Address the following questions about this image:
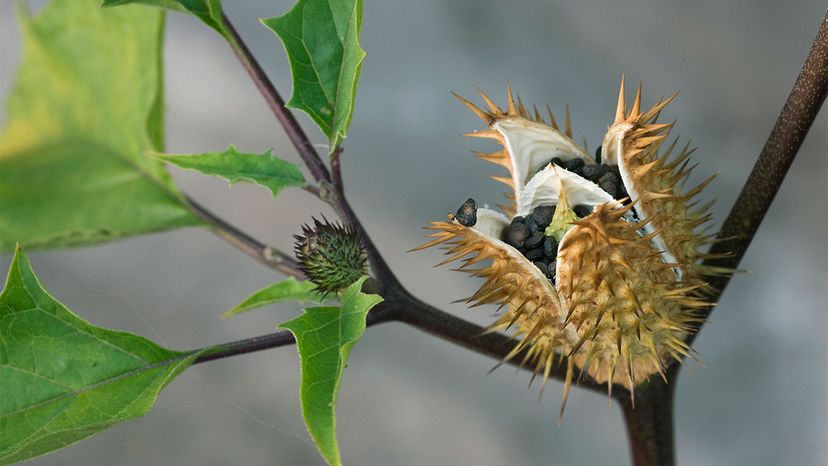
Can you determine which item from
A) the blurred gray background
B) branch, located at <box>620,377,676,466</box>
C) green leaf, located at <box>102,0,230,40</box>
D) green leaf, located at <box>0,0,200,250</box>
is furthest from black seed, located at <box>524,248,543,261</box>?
the blurred gray background

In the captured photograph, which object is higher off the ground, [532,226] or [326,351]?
[532,226]

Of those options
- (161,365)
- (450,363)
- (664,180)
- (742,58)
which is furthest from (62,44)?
(742,58)

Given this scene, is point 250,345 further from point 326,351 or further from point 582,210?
point 582,210

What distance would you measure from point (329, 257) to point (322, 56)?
0.67 feet

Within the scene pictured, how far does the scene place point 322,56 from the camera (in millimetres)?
792

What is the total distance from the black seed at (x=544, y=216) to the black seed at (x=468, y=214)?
7cm

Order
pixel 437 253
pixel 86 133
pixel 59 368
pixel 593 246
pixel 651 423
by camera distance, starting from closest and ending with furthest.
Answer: pixel 593 246
pixel 59 368
pixel 651 423
pixel 86 133
pixel 437 253

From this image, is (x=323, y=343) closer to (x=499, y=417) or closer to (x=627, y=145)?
(x=627, y=145)

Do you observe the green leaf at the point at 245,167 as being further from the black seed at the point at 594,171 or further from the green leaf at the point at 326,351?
the black seed at the point at 594,171

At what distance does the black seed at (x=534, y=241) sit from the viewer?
0.70 m

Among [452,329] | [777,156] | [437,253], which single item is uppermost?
[777,156]

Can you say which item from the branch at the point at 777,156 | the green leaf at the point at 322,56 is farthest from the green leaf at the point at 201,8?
the branch at the point at 777,156

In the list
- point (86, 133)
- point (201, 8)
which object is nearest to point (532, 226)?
point (201, 8)

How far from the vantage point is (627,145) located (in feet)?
2.20
